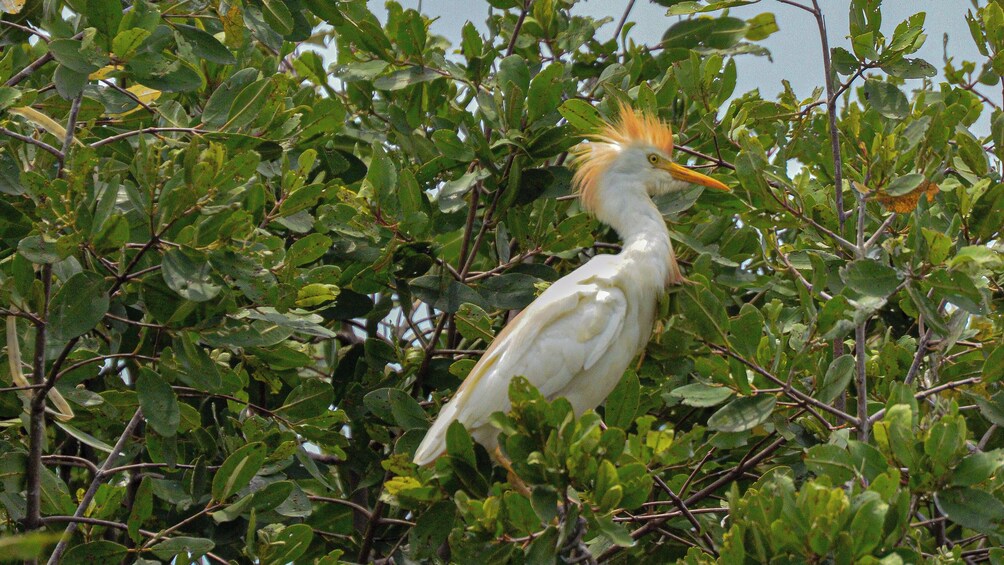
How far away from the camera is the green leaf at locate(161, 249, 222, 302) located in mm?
2662

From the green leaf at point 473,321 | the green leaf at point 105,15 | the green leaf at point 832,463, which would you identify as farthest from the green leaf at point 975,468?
the green leaf at point 105,15

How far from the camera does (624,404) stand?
3188 millimetres

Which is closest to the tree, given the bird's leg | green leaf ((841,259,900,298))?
green leaf ((841,259,900,298))

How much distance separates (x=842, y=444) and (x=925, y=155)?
0.95 metres

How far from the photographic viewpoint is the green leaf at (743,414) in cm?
286

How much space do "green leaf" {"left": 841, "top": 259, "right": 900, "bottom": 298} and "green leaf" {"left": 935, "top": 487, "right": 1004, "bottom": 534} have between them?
53 cm

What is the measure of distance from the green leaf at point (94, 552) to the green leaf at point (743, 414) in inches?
67.7

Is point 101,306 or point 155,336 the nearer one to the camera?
point 101,306

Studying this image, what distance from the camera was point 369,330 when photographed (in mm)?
4582

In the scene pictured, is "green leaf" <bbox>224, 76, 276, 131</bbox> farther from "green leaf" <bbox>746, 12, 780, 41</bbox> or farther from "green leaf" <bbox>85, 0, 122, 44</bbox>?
"green leaf" <bbox>746, 12, 780, 41</bbox>

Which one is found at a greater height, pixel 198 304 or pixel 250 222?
pixel 250 222

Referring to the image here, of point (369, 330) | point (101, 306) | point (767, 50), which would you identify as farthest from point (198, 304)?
point (767, 50)

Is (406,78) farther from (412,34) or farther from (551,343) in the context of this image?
(551,343)

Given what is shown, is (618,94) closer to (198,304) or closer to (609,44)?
(609,44)
